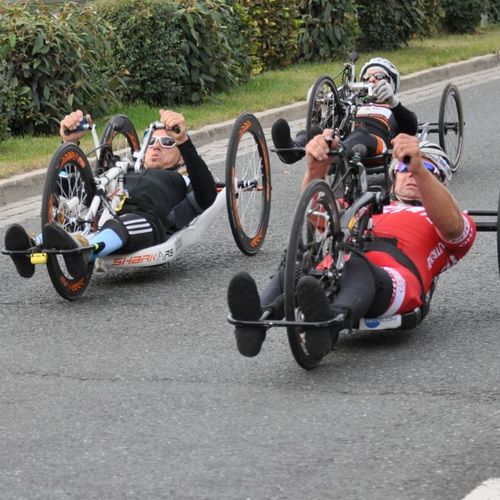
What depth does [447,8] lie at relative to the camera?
23.2 m

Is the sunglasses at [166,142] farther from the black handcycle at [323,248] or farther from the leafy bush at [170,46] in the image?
the leafy bush at [170,46]

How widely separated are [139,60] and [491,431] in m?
10.2

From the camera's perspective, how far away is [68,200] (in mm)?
8000

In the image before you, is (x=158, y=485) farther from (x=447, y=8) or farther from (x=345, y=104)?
(x=447, y=8)

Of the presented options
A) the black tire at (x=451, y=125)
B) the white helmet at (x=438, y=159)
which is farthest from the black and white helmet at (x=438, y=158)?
the black tire at (x=451, y=125)

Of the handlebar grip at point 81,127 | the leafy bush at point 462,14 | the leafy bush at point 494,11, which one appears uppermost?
the handlebar grip at point 81,127

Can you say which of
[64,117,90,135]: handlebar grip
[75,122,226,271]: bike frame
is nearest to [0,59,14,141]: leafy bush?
[75,122,226,271]: bike frame

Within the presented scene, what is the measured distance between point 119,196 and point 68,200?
1.38ft

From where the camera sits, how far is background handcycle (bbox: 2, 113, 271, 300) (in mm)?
7773

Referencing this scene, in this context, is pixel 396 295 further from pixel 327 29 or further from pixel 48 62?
pixel 327 29

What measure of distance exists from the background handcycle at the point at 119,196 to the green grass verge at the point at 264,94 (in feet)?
10.0

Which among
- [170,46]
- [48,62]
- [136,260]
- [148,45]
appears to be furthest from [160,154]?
[170,46]

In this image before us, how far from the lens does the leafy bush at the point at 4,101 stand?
496 inches

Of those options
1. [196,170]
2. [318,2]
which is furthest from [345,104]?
[318,2]
